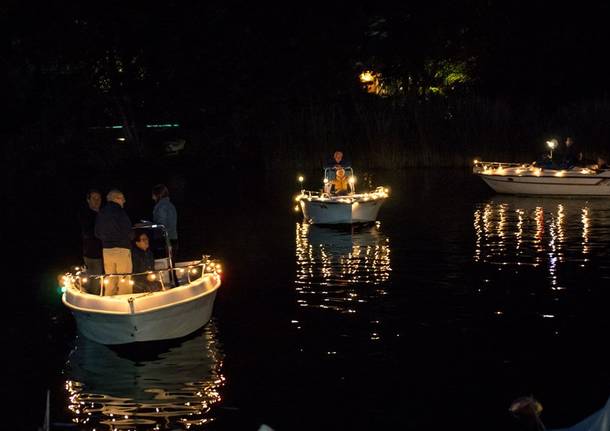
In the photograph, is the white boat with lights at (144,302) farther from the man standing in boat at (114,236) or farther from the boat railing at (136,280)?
the man standing in boat at (114,236)

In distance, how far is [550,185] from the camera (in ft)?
121

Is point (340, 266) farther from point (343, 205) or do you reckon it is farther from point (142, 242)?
point (142, 242)

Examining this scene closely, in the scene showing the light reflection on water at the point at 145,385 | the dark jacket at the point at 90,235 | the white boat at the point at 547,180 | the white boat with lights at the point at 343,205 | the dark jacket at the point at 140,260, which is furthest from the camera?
the white boat at the point at 547,180

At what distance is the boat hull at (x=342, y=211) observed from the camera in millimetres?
29125

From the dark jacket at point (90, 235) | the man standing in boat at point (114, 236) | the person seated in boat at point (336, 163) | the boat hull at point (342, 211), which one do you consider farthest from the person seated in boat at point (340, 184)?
the man standing in boat at point (114, 236)

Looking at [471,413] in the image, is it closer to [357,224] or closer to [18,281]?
[18,281]

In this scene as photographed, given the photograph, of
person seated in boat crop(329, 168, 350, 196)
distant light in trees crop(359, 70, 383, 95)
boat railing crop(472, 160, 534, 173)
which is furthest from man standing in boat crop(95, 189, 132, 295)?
distant light in trees crop(359, 70, 383, 95)

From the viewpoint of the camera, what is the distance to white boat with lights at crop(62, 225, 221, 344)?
1541 centimetres

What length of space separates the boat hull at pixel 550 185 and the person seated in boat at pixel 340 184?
9717 millimetres

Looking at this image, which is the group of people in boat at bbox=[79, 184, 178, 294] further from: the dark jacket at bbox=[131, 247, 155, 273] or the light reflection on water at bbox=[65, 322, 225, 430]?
the light reflection on water at bbox=[65, 322, 225, 430]

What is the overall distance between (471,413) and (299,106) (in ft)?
153

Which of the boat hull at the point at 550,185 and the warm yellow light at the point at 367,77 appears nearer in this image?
the boat hull at the point at 550,185

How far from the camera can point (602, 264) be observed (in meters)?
23.2

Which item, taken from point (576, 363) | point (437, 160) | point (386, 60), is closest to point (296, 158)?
point (437, 160)
